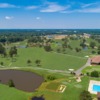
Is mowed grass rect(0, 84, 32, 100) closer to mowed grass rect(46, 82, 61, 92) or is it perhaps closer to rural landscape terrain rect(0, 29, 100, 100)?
rural landscape terrain rect(0, 29, 100, 100)

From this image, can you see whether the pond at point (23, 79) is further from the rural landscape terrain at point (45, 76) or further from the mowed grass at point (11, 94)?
the mowed grass at point (11, 94)

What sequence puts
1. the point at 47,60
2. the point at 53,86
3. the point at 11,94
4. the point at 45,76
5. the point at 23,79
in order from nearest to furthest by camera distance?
the point at 11,94 < the point at 53,86 < the point at 23,79 < the point at 45,76 < the point at 47,60

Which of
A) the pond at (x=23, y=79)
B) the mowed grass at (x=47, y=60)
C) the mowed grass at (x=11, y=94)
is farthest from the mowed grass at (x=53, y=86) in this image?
the mowed grass at (x=47, y=60)

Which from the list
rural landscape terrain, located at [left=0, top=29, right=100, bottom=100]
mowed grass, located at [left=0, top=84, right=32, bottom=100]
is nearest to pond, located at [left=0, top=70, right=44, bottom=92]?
rural landscape terrain, located at [left=0, top=29, right=100, bottom=100]

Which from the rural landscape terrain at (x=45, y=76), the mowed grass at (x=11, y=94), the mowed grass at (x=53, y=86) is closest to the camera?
the mowed grass at (x=11, y=94)

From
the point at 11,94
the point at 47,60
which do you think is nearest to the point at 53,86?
the point at 11,94

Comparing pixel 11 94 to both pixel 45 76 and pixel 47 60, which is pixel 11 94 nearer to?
pixel 45 76
